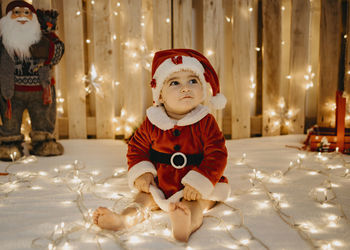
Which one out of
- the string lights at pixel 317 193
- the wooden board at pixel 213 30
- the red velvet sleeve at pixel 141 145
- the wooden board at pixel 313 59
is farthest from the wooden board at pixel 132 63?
the wooden board at pixel 313 59

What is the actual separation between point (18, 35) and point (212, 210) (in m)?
1.51

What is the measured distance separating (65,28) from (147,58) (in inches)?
26.0

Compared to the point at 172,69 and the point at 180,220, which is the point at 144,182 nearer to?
the point at 180,220

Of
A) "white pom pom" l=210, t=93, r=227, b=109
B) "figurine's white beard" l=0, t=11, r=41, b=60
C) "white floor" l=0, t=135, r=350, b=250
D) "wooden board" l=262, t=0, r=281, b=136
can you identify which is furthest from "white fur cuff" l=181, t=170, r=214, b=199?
"wooden board" l=262, t=0, r=281, b=136

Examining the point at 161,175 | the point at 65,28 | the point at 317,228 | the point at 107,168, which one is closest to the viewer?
the point at 317,228

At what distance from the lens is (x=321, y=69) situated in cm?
259

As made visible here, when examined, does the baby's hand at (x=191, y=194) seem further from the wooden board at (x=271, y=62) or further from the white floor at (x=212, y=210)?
the wooden board at (x=271, y=62)

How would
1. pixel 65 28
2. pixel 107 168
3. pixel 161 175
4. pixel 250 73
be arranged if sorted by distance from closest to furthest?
pixel 161 175 → pixel 107 168 → pixel 65 28 → pixel 250 73

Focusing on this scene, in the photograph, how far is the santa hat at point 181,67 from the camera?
123 centimetres

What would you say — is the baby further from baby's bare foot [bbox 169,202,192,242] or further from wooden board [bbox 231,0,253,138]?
wooden board [bbox 231,0,253,138]

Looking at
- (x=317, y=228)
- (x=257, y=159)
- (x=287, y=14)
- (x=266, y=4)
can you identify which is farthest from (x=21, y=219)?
(x=287, y=14)

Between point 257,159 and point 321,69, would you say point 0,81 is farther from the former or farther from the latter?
point 321,69

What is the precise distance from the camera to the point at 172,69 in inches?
48.3

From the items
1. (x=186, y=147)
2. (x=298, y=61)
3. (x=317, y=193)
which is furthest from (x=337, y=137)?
(x=186, y=147)
